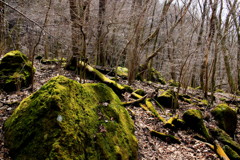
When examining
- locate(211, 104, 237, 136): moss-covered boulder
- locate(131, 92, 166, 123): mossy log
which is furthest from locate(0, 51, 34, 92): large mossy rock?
locate(211, 104, 237, 136): moss-covered boulder

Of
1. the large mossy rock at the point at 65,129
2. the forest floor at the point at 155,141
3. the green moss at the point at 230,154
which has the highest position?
the large mossy rock at the point at 65,129

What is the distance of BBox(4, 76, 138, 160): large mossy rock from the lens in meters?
2.15

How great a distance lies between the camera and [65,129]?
230 cm

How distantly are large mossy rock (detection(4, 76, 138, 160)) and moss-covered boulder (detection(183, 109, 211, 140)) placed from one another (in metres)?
3.22

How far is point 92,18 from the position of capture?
6.89 meters

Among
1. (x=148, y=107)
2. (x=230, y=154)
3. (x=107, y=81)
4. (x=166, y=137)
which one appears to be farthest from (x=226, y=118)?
(x=107, y=81)

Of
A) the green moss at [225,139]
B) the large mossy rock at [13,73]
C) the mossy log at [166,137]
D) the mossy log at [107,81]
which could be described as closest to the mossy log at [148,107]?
the mossy log at [107,81]

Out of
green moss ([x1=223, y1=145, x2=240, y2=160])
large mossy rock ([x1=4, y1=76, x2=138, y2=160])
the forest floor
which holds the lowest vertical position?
green moss ([x1=223, y1=145, x2=240, y2=160])

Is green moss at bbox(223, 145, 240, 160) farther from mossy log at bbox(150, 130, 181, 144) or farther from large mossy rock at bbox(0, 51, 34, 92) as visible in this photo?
large mossy rock at bbox(0, 51, 34, 92)

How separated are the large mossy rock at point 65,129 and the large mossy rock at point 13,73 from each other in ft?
8.57

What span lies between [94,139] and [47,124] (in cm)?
82

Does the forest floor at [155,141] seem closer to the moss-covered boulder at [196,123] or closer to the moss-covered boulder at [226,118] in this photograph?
the moss-covered boulder at [196,123]

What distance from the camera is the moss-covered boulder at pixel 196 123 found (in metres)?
5.38

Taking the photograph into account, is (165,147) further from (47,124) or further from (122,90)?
(47,124)
